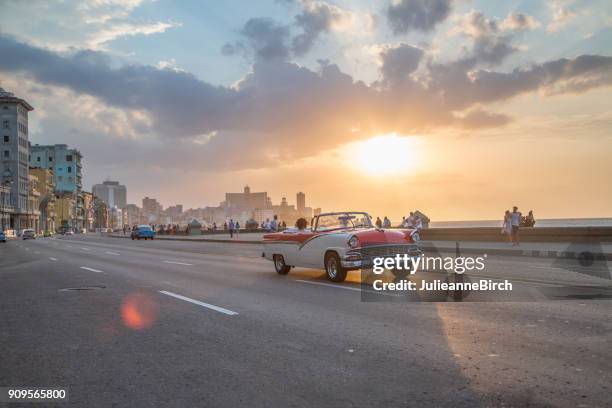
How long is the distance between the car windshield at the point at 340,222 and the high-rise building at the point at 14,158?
138 meters

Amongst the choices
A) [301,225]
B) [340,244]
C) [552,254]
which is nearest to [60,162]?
[552,254]

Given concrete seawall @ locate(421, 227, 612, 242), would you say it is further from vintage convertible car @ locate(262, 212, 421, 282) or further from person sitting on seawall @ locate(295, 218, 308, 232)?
person sitting on seawall @ locate(295, 218, 308, 232)

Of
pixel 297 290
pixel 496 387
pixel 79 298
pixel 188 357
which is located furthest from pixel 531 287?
pixel 79 298

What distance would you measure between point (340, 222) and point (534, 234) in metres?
20.8

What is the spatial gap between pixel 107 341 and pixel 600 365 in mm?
5204

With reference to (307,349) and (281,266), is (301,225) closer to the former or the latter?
(281,266)

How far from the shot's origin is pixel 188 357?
5367mm

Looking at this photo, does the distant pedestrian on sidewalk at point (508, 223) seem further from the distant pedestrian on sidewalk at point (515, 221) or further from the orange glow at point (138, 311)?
the orange glow at point (138, 311)

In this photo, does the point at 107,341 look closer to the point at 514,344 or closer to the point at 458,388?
the point at 458,388

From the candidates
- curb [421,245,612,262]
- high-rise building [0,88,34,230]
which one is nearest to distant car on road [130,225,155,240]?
curb [421,245,612,262]

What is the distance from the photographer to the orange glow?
7.26m

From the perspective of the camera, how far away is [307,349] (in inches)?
219

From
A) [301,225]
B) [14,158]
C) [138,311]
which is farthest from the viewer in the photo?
Result: [14,158]

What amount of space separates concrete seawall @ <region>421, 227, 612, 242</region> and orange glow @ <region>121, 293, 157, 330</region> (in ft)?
77.9
